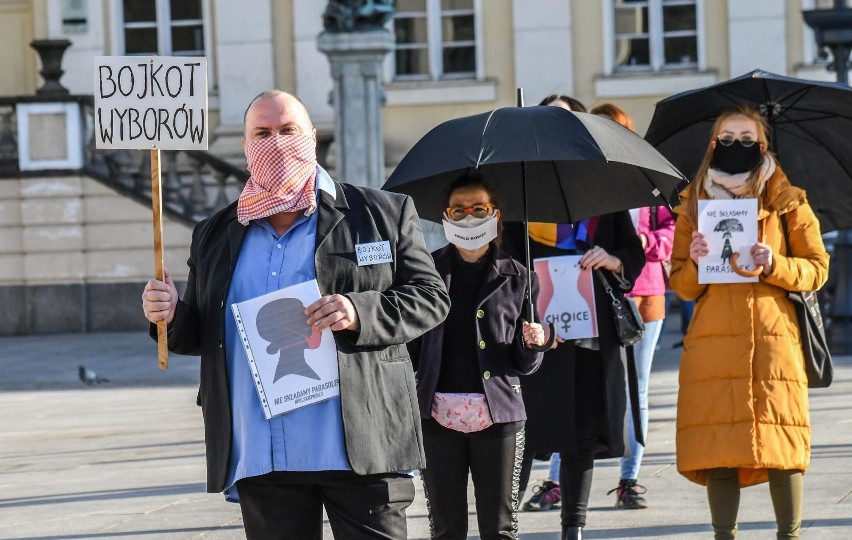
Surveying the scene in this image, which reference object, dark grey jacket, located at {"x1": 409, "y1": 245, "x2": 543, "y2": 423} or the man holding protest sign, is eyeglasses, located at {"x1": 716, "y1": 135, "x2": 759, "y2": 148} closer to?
dark grey jacket, located at {"x1": 409, "y1": 245, "x2": 543, "y2": 423}

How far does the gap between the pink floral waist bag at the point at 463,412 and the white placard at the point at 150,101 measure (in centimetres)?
138

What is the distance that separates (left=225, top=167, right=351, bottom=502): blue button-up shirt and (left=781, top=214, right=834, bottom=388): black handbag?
2.43 meters

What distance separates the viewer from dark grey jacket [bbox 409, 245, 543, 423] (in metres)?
5.98

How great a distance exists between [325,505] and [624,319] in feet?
8.93

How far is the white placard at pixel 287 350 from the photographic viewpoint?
15.7 ft

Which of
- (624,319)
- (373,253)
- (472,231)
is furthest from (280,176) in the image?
(624,319)

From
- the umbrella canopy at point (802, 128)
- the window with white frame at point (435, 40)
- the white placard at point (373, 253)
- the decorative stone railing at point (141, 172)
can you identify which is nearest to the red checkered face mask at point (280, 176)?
the white placard at point (373, 253)

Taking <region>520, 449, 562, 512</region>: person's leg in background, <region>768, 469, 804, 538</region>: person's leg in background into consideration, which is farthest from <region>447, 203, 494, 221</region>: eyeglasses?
<region>520, 449, 562, 512</region>: person's leg in background

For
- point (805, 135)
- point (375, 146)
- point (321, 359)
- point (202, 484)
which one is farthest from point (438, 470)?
point (375, 146)

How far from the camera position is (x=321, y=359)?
4789 millimetres

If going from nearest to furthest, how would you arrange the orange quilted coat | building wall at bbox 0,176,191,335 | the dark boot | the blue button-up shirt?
the blue button-up shirt, the orange quilted coat, the dark boot, building wall at bbox 0,176,191,335

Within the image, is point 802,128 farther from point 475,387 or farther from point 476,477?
point 476,477

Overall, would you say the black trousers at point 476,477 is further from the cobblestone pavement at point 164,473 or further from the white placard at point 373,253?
the cobblestone pavement at point 164,473

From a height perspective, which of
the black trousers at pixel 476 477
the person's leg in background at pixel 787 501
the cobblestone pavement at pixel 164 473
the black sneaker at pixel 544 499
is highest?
the black trousers at pixel 476 477
